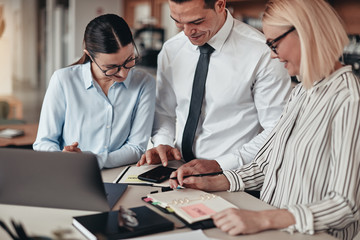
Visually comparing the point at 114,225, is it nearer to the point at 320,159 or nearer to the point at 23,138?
the point at 320,159

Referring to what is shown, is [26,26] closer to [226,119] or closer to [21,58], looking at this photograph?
[21,58]

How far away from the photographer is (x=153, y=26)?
7266mm

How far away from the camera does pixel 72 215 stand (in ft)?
4.34

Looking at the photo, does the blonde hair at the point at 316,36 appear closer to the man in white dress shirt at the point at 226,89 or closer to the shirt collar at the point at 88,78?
the man in white dress shirt at the point at 226,89

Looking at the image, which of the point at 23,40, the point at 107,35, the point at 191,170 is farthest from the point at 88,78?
the point at 23,40

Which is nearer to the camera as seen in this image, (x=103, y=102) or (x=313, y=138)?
(x=313, y=138)

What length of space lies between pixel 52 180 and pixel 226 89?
3.31ft

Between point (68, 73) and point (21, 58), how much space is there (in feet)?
42.4

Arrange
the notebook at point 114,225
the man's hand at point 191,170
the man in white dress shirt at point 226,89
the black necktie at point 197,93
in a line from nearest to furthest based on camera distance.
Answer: the notebook at point 114,225 < the man's hand at point 191,170 < the man in white dress shirt at point 226,89 < the black necktie at point 197,93

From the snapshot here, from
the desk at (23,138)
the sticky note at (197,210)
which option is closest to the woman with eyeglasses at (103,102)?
the sticky note at (197,210)

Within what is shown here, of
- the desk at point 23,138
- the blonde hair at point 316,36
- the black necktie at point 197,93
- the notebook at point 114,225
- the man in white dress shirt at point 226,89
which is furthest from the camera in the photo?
the desk at point 23,138

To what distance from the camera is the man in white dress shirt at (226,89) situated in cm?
192

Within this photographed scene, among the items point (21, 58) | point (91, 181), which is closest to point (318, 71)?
point (91, 181)

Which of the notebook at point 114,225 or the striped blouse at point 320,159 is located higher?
the striped blouse at point 320,159
